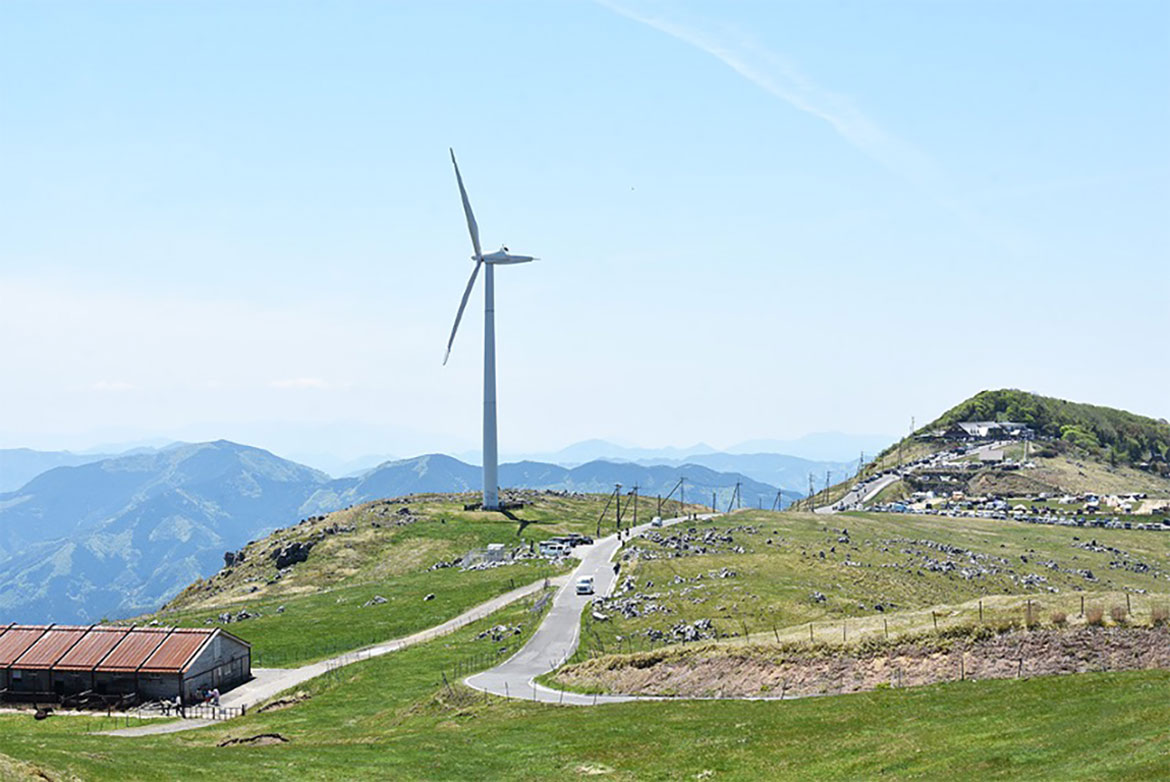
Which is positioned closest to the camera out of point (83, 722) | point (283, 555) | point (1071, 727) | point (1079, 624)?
point (1071, 727)

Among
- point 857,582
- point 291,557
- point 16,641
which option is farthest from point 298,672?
point 291,557

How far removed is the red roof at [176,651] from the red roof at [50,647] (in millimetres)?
11263

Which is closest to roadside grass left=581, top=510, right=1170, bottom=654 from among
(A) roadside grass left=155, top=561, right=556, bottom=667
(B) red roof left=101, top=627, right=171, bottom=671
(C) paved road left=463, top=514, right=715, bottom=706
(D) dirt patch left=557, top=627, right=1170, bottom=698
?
(C) paved road left=463, top=514, right=715, bottom=706

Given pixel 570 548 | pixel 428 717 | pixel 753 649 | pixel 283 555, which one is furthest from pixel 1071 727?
pixel 283 555

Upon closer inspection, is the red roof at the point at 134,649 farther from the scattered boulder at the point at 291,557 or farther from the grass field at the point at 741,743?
the scattered boulder at the point at 291,557

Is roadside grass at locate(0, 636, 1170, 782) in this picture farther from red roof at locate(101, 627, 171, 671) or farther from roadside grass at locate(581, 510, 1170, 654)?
red roof at locate(101, 627, 171, 671)

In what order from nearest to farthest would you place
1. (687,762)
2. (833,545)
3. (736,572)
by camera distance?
(687,762)
(736,572)
(833,545)

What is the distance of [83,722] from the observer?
9131cm

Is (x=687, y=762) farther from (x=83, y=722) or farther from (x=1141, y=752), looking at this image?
(x=83, y=722)

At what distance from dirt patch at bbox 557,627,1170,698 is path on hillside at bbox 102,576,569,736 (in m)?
41.4

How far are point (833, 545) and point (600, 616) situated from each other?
72406 millimetres

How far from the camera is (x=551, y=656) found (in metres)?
92.9

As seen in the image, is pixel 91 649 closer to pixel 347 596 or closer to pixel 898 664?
pixel 347 596

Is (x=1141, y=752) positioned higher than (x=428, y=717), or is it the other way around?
(x=1141, y=752)
